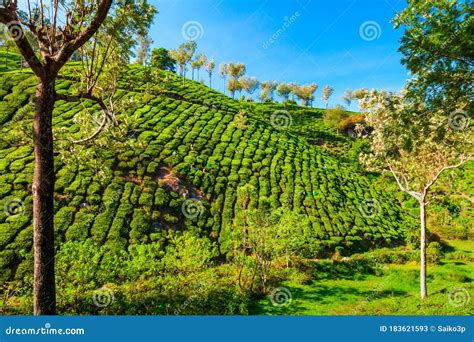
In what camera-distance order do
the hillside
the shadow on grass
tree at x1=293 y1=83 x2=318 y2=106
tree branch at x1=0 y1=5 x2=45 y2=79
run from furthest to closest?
tree at x1=293 y1=83 x2=318 y2=106, the hillside, the shadow on grass, tree branch at x1=0 y1=5 x2=45 y2=79

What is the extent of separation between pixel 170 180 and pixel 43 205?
23748 millimetres

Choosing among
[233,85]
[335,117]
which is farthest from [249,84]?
[335,117]

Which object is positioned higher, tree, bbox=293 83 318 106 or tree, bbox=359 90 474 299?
tree, bbox=293 83 318 106

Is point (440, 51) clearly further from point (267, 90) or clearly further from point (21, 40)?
point (267, 90)

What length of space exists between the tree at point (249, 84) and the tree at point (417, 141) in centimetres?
9229

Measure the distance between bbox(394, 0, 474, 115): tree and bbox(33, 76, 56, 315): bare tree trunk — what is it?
11.7 m

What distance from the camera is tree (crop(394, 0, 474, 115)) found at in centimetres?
945

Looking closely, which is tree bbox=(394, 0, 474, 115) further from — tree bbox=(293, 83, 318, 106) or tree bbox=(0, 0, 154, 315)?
tree bbox=(293, 83, 318, 106)

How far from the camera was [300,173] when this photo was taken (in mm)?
43688

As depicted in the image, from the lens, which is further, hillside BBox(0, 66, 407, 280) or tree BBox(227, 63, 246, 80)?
tree BBox(227, 63, 246, 80)

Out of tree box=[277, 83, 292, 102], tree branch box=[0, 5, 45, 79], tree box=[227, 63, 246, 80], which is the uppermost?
tree box=[227, 63, 246, 80]

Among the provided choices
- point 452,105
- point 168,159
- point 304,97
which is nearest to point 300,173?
point 168,159

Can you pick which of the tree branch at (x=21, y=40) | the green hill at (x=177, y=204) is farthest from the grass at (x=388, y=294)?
the tree branch at (x=21, y=40)

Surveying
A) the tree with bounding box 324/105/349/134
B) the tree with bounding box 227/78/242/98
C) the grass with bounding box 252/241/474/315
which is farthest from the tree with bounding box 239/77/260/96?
the grass with bounding box 252/241/474/315
